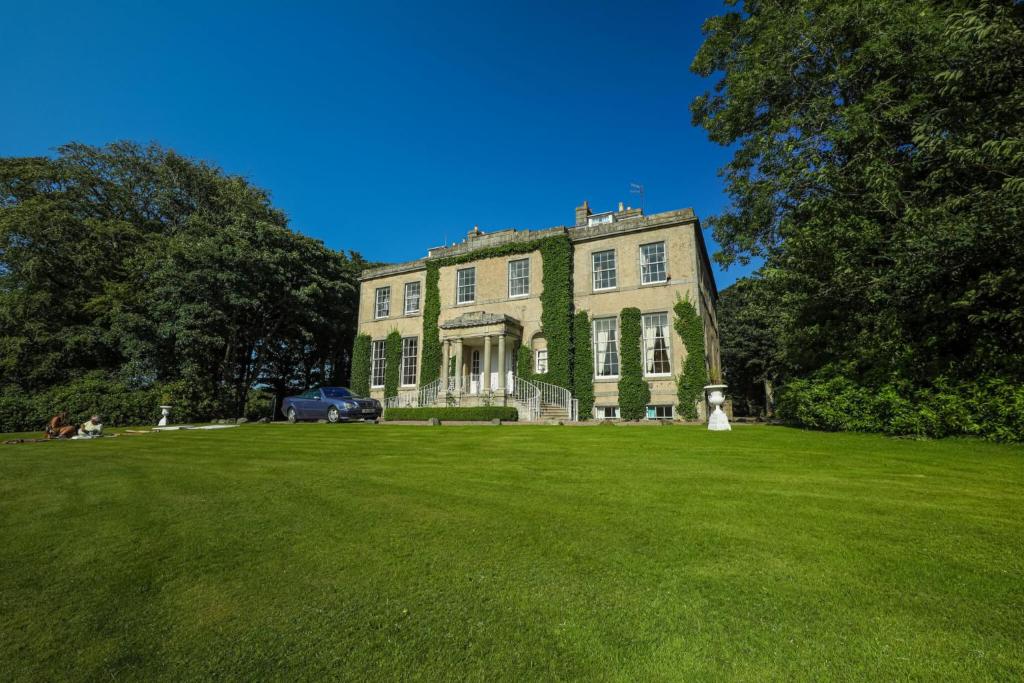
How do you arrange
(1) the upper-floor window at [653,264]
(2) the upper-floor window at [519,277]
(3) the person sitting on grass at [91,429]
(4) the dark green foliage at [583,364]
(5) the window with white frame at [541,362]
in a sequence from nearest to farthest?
(3) the person sitting on grass at [91,429], (1) the upper-floor window at [653,264], (4) the dark green foliage at [583,364], (5) the window with white frame at [541,362], (2) the upper-floor window at [519,277]

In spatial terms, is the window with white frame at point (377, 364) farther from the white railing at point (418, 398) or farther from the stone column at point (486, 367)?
the stone column at point (486, 367)

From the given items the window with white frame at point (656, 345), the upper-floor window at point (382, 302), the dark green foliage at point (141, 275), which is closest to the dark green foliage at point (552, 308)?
the window with white frame at point (656, 345)

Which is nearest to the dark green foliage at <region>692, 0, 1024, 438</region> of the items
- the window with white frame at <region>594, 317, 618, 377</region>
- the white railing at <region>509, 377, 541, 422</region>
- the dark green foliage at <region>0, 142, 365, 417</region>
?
the window with white frame at <region>594, 317, 618, 377</region>

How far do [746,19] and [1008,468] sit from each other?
17.3m

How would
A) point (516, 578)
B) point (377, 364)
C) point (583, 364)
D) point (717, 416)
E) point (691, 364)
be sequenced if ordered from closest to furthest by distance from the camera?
point (516, 578), point (717, 416), point (691, 364), point (583, 364), point (377, 364)

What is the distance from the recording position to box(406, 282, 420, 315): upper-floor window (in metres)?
Result: 24.3

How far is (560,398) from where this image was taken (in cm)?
1906

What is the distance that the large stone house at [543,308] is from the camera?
18406 mm

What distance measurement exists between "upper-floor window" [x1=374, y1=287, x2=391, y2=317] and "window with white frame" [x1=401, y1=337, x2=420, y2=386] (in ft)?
8.00

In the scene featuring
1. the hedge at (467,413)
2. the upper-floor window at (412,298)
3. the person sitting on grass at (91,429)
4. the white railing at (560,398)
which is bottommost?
the person sitting on grass at (91,429)

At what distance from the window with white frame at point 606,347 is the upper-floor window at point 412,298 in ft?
32.6

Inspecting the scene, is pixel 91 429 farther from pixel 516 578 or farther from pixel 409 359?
pixel 516 578

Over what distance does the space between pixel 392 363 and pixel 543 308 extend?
902 centimetres

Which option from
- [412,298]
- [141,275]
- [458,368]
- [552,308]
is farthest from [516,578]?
[141,275]
